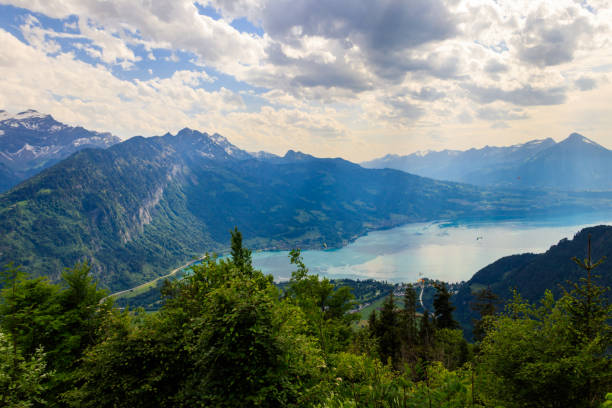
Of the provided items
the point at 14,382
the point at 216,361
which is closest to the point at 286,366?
the point at 216,361

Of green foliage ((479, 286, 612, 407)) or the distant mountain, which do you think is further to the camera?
the distant mountain

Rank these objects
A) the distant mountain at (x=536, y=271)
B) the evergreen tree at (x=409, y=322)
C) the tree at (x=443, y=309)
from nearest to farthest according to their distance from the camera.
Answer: the evergreen tree at (x=409, y=322) → the tree at (x=443, y=309) → the distant mountain at (x=536, y=271)

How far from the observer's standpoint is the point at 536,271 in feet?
561

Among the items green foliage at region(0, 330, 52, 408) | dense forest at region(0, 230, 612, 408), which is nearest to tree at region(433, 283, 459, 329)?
dense forest at region(0, 230, 612, 408)

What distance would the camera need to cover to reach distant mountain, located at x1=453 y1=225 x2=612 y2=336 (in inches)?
5979

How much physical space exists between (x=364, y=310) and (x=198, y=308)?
556ft

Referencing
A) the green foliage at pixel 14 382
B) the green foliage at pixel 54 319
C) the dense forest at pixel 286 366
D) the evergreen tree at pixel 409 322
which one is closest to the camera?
the dense forest at pixel 286 366

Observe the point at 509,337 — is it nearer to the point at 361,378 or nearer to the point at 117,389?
the point at 361,378

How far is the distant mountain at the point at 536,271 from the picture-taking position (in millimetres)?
151875

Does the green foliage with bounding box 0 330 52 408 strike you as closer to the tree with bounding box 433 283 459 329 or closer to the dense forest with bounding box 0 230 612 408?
the dense forest with bounding box 0 230 612 408

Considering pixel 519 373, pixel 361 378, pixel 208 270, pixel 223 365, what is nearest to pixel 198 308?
pixel 208 270

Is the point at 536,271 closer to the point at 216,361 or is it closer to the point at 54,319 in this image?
the point at 216,361

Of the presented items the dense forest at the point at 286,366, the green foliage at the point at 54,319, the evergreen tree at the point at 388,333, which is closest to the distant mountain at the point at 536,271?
the evergreen tree at the point at 388,333

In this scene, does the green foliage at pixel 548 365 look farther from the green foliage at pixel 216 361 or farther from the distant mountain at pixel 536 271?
the distant mountain at pixel 536 271
